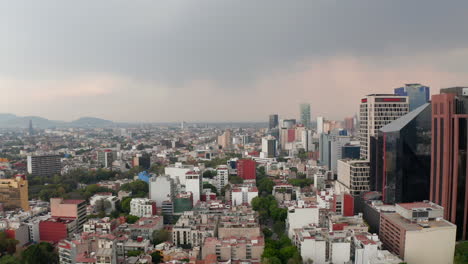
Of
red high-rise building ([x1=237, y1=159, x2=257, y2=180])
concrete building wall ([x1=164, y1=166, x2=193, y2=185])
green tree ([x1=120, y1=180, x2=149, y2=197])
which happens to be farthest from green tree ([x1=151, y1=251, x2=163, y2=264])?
red high-rise building ([x1=237, y1=159, x2=257, y2=180])

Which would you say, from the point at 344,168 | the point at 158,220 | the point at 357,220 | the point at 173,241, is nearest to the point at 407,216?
the point at 357,220

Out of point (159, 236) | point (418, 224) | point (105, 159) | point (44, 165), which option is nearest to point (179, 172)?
point (159, 236)

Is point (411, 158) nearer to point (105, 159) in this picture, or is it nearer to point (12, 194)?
point (12, 194)

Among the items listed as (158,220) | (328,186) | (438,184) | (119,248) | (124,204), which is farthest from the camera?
(328,186)

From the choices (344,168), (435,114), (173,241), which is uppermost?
(435,114)

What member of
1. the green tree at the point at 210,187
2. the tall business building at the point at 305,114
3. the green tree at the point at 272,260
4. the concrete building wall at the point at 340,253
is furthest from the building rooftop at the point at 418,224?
the tall business building at the point at 305,114

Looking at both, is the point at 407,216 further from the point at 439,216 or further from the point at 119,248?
the point at 119,248

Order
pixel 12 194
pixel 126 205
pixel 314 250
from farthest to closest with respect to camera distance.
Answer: pixel 126 205
pixel 12 194
pixel 314 250

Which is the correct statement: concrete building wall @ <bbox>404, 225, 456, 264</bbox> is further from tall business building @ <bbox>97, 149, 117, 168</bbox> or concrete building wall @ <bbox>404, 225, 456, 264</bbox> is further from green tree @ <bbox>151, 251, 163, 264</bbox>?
tall business building @ <bbox>97, 149, 117, 168</bbox>
